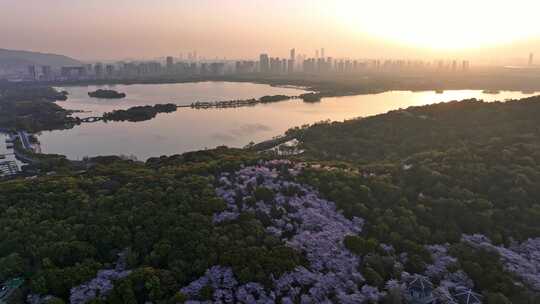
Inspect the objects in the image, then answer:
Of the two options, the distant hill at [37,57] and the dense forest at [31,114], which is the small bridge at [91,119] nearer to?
the dense forest at [31,114]

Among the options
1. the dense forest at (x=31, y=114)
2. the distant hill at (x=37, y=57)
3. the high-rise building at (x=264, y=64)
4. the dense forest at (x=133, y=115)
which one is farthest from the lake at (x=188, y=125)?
the distant hill at (x=37, y=57)

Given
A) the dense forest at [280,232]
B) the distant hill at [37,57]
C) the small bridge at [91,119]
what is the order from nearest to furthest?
the dense forest at [280,232]
the small bridge at [91,119]
the distant hill at [37,57]

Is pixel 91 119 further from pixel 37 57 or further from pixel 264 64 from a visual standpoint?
pixel 37 57

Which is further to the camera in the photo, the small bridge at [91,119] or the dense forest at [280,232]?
the small bridge at [91,119]

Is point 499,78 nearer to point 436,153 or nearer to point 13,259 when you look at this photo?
point 436,153

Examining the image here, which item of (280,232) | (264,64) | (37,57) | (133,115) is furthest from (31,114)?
(37,57)

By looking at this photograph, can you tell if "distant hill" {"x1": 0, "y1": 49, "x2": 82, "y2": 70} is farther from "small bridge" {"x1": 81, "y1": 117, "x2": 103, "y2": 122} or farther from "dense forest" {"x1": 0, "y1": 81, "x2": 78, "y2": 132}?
"small bridge" {"x1": 81, "y1": 117, "x2": 103, "y2": 122}
